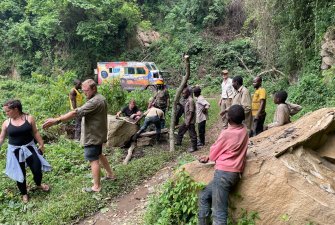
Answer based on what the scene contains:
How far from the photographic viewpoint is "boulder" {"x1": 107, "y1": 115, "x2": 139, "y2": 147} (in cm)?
839

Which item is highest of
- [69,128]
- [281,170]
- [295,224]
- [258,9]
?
[258,9]

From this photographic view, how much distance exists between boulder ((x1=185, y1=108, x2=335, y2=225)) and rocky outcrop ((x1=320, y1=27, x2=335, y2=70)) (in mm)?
7830

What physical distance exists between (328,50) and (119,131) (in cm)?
786

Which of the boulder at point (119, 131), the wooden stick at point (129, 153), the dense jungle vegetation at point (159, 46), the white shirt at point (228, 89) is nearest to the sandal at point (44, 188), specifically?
the dense jungle vegetation at point (159, 46)

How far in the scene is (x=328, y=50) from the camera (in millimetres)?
11539

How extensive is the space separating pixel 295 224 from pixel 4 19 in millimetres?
34582

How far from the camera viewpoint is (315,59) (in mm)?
12523

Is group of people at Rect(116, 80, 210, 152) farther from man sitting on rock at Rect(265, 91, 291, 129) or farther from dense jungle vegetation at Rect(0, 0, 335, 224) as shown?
man sitting on rock at Rect(265, 91, 291, 129)

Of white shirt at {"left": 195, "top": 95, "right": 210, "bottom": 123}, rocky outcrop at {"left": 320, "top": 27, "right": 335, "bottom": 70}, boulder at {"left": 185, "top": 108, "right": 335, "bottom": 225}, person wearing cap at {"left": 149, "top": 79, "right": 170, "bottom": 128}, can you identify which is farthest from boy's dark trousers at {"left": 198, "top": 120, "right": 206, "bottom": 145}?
rocky outcrop at {"left": 320, "top": 27, "right": 335, "bottom": 70}

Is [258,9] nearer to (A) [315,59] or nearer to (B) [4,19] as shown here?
(A) [315,59]

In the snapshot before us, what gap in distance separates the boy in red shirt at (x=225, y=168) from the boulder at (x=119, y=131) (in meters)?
4.84

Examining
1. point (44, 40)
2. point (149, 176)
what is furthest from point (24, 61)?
point (149, 176)

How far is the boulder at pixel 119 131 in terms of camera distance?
27.5ft

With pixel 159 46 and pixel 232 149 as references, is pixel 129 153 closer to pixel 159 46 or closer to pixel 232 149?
pixel 232 149
